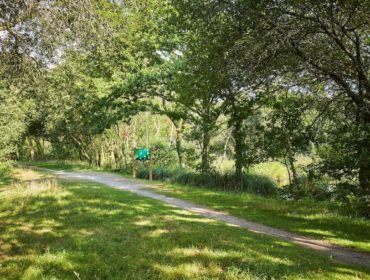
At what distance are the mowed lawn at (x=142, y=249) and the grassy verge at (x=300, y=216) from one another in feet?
4.10

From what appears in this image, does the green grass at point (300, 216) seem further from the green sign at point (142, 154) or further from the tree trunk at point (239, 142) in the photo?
the green sign at point (142, 154)

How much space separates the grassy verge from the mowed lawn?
1.25 metres

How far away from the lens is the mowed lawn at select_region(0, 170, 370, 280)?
5.90 m

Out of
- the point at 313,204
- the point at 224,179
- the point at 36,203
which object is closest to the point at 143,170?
the point at 224,179

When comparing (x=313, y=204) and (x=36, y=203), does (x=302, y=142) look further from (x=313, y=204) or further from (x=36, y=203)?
(x=36, y=203)

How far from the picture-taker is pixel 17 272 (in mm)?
6469

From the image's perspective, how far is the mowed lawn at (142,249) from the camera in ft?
19.4

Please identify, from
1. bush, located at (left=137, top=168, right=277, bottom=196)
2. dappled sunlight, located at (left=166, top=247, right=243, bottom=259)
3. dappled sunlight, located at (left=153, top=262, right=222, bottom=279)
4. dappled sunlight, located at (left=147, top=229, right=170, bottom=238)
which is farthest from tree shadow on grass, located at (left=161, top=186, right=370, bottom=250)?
dappled sunlight, located at (left=153, top=262, right=222, bottom=279)

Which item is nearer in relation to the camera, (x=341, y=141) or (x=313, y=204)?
(x=341, y=141)

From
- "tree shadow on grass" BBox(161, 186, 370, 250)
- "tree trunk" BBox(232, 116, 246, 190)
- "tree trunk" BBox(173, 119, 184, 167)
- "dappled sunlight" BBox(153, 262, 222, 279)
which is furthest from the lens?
"tree trunk" BBox(173, 119, 184, 167)

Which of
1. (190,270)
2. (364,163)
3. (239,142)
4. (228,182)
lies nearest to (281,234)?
(364,163)

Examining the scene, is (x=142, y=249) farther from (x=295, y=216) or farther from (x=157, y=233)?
(x=295, y=216)

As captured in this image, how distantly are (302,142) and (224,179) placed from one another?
5.56 metres

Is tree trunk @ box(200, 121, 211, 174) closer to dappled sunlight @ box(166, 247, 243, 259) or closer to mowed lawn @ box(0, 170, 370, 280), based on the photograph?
mowed lawn @ box(0, 170, 370, 280)
